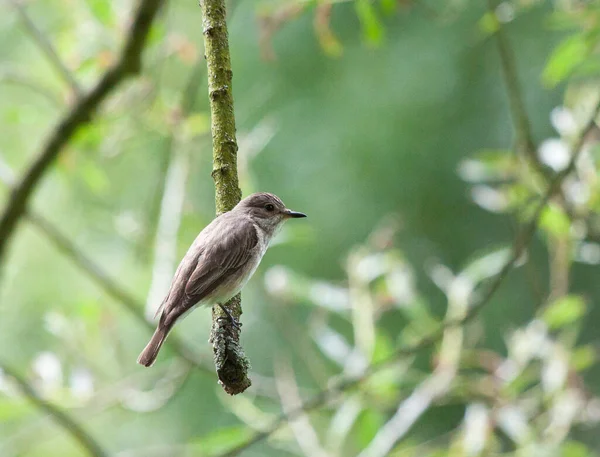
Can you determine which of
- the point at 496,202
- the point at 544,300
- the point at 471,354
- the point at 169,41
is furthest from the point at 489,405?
the point at 169,41

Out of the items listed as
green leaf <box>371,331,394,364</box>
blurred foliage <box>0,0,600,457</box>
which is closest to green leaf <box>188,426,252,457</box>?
green leaf <box>371,331,394,364</box>

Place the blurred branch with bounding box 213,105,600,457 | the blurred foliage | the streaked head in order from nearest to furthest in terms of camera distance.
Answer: the streaked head
the blurred branch with bounding box 213,105,600,457
the blurred foliage

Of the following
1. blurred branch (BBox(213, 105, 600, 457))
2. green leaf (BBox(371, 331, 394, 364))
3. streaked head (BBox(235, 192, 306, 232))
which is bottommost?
blurred branch (BBox(213, 105, 600, 457))

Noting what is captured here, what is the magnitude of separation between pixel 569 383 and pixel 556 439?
37cm

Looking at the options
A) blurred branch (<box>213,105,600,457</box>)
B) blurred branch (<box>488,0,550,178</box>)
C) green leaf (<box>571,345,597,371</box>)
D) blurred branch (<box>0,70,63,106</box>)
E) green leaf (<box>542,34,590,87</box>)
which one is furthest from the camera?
green leaf (<box>571,345,597,371</box>)

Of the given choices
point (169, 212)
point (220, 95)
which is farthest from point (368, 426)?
point (220, 95)

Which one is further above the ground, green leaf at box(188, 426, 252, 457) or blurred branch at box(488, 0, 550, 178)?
blurred branch at box(488, 0, 550, 178)

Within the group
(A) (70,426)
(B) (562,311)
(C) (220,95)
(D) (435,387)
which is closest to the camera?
(C) (220,95)

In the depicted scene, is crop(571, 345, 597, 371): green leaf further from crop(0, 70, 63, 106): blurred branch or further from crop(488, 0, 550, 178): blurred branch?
crop(0, 70, 63, 106): blurred branch

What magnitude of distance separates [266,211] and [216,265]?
0.54 metres

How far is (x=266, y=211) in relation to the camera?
10.8 ft

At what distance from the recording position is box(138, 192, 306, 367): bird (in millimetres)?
2635

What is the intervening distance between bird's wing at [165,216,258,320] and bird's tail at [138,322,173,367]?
0.26ft

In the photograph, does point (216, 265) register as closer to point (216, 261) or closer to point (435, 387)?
point (216, 261)
